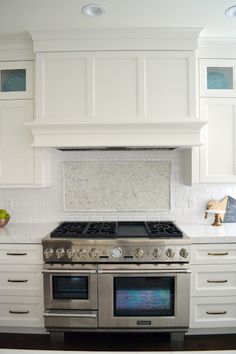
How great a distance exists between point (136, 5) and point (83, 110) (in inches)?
36.7

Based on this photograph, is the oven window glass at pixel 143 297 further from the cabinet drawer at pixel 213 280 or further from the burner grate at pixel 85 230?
the burner grate at pixel 85 230

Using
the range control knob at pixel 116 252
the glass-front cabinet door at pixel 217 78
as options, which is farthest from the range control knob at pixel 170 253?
the glass-front cabinet door at pixel 217 78

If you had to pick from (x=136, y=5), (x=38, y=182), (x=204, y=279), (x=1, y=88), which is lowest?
(x=204, y=279)

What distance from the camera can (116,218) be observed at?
2791 millimetres

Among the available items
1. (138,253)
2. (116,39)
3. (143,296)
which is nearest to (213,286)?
(143,296)

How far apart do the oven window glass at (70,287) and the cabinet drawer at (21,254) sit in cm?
24

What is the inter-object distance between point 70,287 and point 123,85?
6.15 feet

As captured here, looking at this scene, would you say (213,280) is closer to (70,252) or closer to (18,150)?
(70,252)

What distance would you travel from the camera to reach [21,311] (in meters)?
2.28

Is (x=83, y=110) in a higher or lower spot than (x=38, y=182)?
higher

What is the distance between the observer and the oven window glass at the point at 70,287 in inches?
86.1

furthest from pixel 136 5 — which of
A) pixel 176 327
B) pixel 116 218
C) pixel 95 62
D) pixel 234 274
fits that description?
pixel 176 327

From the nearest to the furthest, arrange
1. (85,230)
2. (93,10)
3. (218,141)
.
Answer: (93,10) < (85,230) < (218,141)

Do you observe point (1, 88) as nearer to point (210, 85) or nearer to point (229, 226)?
point (210, 85)
